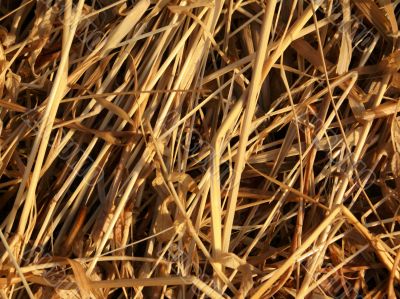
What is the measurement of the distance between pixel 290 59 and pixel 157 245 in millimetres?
315

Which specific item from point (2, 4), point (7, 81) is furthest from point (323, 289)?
point (2, 4)

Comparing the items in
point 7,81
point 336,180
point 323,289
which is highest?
point 7,81

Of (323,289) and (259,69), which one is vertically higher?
(259,69)

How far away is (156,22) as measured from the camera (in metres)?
0.86

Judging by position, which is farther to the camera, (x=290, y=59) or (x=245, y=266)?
(x=290, y=59)

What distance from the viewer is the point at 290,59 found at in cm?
90

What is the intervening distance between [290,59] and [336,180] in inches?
7.2

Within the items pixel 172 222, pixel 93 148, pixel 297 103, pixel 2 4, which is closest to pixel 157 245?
pixel 172 222

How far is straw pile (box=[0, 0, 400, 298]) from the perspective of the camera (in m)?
0.80

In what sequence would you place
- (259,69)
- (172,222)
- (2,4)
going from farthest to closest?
(2,4)
(172,222)
(259,69)

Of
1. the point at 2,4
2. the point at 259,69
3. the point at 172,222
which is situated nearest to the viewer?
the point at 259,69

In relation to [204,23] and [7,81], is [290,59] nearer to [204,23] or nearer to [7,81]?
[204,23]

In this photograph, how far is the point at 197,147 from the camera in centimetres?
86

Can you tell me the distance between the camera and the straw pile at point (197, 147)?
800mm
